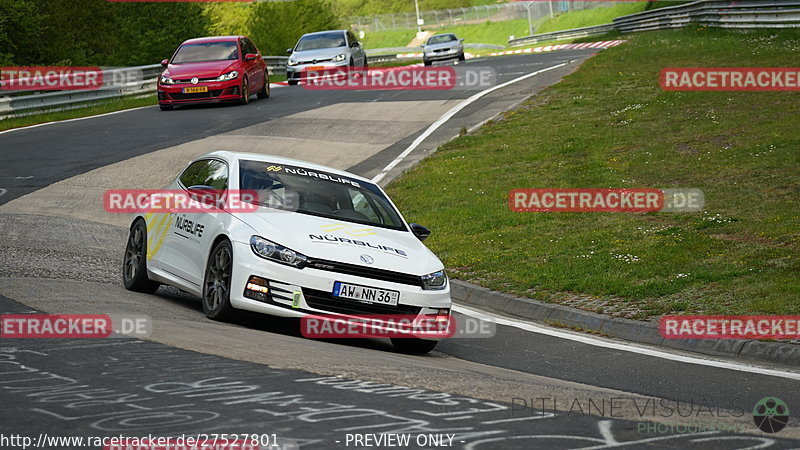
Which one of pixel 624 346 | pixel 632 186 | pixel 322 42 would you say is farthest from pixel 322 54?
pixel 624 346

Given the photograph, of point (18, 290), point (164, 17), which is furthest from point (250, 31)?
point (18, 290)

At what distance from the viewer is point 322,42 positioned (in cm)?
3706

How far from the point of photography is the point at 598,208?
15.5 m

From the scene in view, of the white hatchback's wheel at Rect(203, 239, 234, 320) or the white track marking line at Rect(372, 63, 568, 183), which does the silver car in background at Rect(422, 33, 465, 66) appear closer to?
the white track marking line at Rect(372, 63, 568, 183)

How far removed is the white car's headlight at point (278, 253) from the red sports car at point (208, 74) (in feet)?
66.0

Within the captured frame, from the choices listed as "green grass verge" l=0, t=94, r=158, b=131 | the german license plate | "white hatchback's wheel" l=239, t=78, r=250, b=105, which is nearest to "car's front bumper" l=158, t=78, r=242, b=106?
"white hatchback's wheel" l=239, t=78, r=250, b=105

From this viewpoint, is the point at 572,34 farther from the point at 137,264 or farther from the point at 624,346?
the point at 624,346

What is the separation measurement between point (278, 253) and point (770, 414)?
4060mm

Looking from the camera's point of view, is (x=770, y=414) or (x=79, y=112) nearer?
(x=770, y=414)

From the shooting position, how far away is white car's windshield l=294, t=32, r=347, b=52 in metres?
36.9

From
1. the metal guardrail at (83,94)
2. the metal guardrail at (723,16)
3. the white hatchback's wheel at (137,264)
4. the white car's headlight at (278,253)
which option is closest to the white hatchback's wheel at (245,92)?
the metal guardrail at (83,94)

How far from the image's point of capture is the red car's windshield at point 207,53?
29031mm

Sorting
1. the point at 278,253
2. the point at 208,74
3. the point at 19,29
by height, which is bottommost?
the point at 278,253

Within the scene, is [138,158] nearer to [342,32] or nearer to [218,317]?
[218,317]
